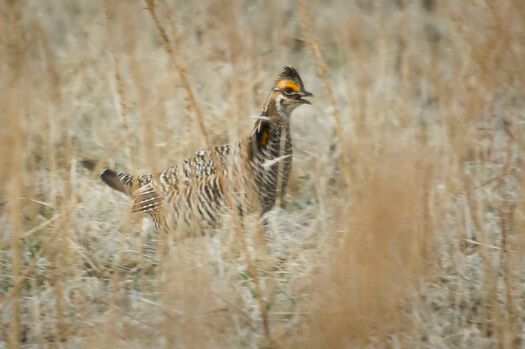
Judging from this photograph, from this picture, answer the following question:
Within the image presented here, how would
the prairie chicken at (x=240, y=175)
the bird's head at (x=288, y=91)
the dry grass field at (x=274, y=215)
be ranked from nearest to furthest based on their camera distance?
1. the dry grass field at (x=274, y=215)
2. the prairie chicken at (x=240, y=175)
3. the bird's head at (x=288, y=91)

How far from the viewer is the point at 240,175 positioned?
344 centimetres

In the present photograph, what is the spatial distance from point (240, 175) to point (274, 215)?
1.17 feet

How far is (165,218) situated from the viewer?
3.28m

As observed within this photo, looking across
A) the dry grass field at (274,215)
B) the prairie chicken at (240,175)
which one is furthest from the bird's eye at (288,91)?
the dry grass field at (274,215)

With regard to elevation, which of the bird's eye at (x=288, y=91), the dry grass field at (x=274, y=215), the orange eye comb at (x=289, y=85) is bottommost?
the dry grass field at (x=274, y=215)

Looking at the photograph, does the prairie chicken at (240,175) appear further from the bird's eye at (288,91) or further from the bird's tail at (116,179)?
the bird's tail at (116,179)

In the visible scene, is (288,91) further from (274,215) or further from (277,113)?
(274,215)

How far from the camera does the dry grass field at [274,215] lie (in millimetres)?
2266

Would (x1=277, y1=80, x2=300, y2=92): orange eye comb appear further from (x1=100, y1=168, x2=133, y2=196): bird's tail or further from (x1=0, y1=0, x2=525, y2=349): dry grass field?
(x1=100, y1=168, x2=133, y2=196): bird's tail

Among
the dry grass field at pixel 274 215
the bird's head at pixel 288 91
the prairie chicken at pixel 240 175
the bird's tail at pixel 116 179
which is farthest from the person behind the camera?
the bird's tail at pixel 116 179

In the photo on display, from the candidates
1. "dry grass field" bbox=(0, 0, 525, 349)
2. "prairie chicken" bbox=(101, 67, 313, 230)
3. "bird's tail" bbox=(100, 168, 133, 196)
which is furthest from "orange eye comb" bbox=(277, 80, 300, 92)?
"bird's tail" bbox=(100, 168, 133, 196)

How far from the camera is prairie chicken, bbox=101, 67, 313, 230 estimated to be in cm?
339

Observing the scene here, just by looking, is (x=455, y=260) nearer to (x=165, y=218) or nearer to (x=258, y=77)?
(x=165, y=218)

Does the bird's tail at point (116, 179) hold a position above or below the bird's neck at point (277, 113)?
below
